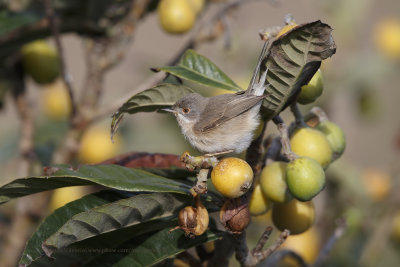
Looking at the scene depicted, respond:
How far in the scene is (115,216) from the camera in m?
1.61

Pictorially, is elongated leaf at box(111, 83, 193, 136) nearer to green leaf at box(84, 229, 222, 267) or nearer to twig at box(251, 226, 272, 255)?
green leaf at box(84, 229, 222, 267)

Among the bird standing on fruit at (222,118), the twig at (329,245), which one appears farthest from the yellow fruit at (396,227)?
the bird standing on fruit at (222,118)

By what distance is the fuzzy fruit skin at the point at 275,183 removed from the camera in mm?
1773

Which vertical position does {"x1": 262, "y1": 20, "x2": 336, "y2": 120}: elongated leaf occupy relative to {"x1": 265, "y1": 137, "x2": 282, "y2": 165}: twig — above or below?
above

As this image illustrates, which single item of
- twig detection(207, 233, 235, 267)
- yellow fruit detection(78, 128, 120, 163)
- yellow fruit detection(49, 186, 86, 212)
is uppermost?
twig detection(207, 233, 235, 267)

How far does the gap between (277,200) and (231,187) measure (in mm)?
325

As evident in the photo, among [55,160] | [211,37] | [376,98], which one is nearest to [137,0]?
[211,37]

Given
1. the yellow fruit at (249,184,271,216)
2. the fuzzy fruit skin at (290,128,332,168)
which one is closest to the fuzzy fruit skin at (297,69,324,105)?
the fuzzy fruit skin at (290,128,332,168)

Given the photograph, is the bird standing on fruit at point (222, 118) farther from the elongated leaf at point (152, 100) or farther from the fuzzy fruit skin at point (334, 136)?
the fuzzy fruit skin at point (334, 136)

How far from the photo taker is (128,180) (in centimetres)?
171

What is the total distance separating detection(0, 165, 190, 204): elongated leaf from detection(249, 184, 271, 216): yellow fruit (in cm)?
26

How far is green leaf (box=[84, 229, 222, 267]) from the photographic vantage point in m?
1.76

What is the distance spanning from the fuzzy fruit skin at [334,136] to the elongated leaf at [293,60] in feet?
0.89

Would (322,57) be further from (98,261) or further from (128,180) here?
(98,261)
